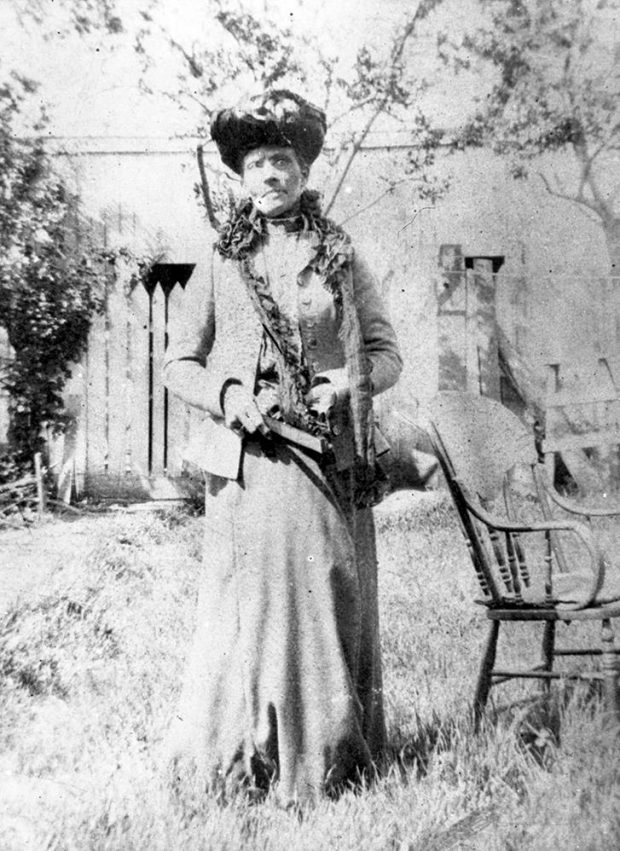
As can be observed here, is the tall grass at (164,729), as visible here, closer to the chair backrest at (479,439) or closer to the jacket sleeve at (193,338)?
the chair backrest at (479,439)

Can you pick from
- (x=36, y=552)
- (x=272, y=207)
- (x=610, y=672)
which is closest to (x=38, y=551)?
(x=36, y=552)

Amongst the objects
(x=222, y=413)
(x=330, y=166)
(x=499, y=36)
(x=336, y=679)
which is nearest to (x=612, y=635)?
(x=336, y=679)

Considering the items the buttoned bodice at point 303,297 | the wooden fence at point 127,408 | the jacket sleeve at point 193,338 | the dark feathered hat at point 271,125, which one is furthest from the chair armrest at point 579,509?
the wooden fence at point 127,408

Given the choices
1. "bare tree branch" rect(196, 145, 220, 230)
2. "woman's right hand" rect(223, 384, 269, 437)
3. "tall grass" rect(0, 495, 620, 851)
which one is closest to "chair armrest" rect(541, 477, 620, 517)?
"tall grass" rect(0, 495, 620, 851)

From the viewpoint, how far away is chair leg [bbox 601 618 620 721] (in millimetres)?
2227

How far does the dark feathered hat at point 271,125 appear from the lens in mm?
2049

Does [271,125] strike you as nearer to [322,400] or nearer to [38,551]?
[322,400]

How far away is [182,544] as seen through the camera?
12.9 feet

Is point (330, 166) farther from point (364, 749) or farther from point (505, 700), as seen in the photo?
point (364, 749)

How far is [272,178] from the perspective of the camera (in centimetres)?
212

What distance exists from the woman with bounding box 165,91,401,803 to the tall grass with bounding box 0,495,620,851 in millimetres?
153

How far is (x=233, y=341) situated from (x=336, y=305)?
297 millimetres

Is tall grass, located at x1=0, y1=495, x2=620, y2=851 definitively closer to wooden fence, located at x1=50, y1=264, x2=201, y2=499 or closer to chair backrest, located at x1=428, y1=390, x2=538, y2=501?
wooden fence, located at x1=50, y1=264, x2=201, y2=499

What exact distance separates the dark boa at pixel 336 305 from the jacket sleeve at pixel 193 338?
0.11 metres
